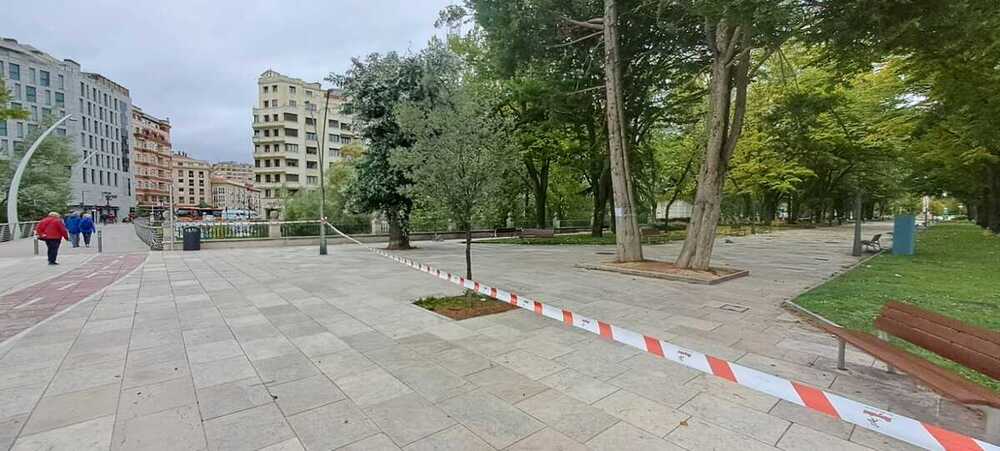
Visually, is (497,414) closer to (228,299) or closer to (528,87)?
(228,299)

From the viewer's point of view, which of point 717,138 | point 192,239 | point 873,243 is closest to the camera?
point 717,138

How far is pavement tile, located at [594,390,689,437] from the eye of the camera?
319 cm

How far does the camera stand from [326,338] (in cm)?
542

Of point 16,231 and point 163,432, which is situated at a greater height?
point 16,231

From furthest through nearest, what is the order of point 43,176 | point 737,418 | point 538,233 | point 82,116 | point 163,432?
point 82,116
point 43,176
point 538,233
point 737,418
point 163,432

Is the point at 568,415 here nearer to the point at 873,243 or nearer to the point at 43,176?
the point at 873,243

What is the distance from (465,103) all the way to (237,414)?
18.5 ft

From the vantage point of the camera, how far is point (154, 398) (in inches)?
144

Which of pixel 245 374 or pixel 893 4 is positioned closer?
pixel 245 374

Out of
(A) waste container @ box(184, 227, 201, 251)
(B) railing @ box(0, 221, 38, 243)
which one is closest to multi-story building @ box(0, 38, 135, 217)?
(B) railing @ box(0, 221, 38, 243)

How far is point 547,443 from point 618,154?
997 cm

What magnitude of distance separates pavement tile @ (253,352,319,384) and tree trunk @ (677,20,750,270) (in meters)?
9.04

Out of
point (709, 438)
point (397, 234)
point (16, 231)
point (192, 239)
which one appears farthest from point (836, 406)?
point (16, 231)

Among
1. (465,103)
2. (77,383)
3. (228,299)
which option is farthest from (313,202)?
(77,383)
